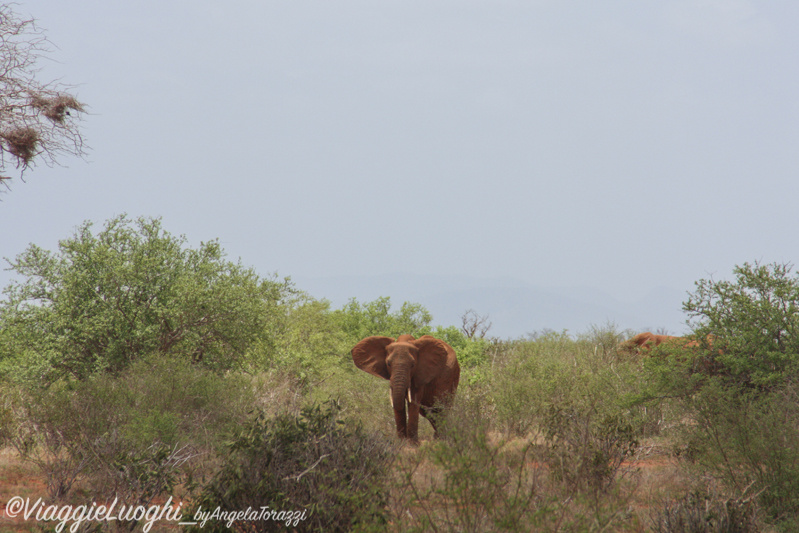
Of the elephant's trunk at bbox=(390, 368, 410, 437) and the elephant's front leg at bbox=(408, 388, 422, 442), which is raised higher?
the elephant's trunk at bbox=(390, 368, 410, 437)

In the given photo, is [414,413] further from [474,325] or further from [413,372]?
[474,325]

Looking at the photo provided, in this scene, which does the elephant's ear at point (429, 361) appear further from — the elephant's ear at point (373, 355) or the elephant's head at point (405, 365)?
the elephant's ear at point (373, 355)

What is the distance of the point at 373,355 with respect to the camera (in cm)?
1576

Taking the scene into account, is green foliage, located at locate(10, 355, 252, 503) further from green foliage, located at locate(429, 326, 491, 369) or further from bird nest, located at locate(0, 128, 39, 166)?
green foliage, located at locate(429, 326, 491, 369)

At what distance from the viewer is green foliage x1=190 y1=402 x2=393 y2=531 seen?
24.3 ft

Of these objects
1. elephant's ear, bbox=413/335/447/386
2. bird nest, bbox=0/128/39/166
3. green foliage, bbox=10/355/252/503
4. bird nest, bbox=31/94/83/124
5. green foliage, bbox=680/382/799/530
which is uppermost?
bird nest, bbox=31/94/83/124

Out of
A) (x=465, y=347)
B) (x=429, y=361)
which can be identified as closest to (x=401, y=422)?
(x=429, y=361)

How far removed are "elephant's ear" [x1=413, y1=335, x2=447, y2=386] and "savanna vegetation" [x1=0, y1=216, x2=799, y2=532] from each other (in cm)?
129

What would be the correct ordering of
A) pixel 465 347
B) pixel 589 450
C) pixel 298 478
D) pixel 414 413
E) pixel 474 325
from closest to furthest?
pixel 298 478, pixel 589 450, pixel 414 413, pixel 465 347, pixel 474 325

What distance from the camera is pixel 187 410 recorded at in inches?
542

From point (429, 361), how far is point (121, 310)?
795cm

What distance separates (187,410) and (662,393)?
9643mm

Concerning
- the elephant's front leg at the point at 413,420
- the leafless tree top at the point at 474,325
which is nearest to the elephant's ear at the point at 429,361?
the elephant's front leg at the point at 413,420

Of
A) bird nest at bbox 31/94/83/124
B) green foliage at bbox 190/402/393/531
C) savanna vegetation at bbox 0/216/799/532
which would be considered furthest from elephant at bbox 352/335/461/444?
bird nest at bbox 31/94/83/124
